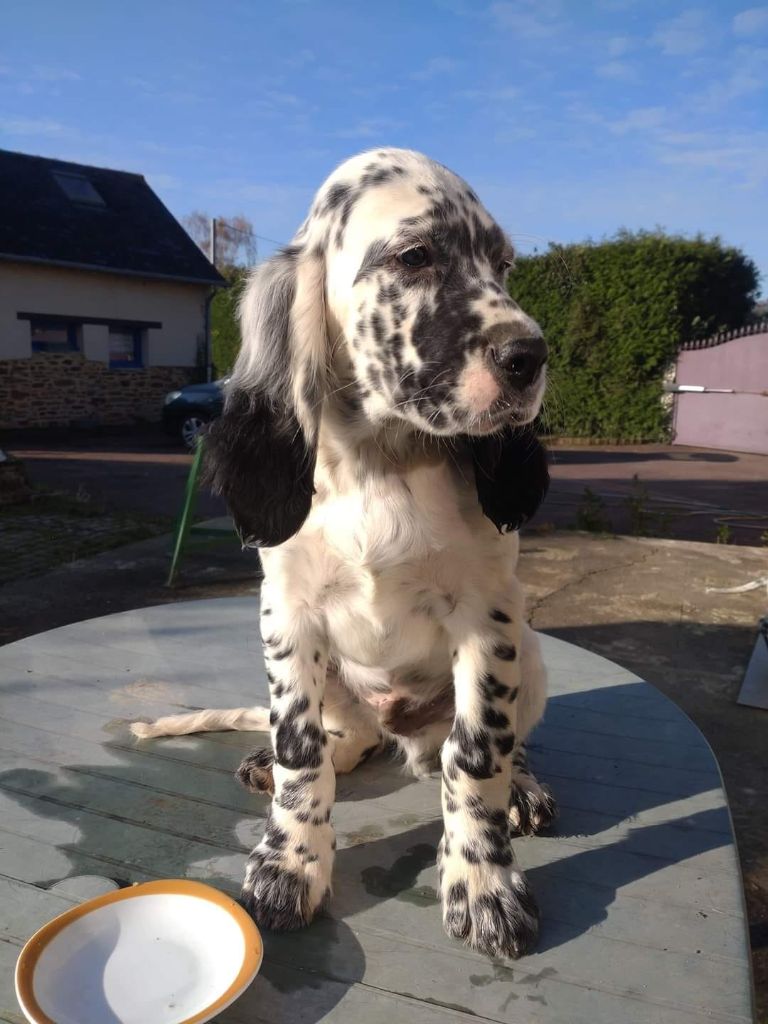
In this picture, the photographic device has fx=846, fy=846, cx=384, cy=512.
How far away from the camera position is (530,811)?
211 centimetres

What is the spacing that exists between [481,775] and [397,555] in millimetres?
526

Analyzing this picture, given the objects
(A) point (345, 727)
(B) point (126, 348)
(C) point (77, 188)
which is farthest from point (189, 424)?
(A) point (345, 727)

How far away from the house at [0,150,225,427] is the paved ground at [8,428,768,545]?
1570 millimetres

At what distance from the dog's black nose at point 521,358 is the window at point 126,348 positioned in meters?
20.4

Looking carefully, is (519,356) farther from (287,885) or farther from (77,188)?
(77,188)

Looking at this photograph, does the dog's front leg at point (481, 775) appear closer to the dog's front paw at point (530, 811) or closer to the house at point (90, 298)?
the dog's front paw at point (530, 811)

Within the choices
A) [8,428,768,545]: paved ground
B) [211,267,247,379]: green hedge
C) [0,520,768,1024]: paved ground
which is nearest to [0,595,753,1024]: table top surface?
[0,520,768,1024]: paved ground

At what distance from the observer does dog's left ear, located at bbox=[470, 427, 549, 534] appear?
193 cm

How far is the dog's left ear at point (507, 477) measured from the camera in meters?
1.93

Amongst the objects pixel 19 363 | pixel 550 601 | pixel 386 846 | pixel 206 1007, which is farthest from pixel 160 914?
pixel 19 363

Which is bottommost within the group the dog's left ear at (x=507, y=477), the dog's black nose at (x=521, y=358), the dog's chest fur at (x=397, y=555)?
the dog's chest fur at (x=397, y=555)

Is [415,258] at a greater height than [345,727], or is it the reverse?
[415,258]

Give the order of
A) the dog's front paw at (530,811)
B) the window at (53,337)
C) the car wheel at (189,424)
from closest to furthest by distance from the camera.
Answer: the dog's front paw at (530,811)
the car wheel at (189,424)
the window at (53,337)

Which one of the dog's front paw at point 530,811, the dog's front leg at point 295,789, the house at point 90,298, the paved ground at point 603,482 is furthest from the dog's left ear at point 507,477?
the house at point 90,298
